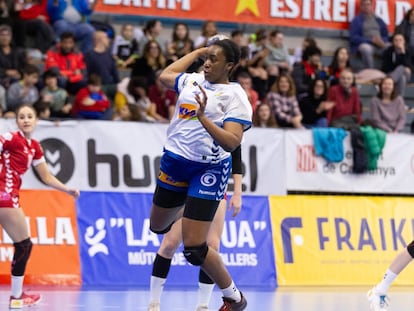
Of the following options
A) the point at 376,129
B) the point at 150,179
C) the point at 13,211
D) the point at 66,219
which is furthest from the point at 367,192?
the point at 13,211

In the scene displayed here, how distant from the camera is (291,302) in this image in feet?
42.0

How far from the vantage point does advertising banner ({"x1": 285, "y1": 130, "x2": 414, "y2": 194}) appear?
58.4 feet

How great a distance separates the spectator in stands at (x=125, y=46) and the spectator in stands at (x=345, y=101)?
372 centimetres

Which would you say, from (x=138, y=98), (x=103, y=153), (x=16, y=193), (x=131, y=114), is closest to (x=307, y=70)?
(x=138, y=98)

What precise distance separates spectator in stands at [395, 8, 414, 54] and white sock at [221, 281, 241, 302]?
13.0 metres

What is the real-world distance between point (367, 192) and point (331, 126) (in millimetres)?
1462

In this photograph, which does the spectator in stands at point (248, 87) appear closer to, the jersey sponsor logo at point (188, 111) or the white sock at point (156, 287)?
the white sock at point (156, 287)

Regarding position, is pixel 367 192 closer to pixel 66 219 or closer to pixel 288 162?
pixel 288 162

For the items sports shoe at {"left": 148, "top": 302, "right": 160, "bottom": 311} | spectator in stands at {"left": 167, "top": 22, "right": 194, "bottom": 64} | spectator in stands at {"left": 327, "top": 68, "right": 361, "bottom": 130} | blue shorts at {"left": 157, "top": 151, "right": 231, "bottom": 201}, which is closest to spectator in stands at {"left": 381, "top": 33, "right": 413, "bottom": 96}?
spectator in stands at {"left": 327, "top": 68, "right": 361, "bottom": 130}

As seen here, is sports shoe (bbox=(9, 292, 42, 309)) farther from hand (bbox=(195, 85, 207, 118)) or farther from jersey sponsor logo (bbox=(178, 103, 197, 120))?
hand (bbox=(195, 85, 207, 118))

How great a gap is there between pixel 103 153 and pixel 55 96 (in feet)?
4.41

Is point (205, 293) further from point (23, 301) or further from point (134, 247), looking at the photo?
point (134, 247)

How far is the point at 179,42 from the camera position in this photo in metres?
19.3

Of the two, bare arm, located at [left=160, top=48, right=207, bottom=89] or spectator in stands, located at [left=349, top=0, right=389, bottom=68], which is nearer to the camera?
bare arm, located at [left=160, top=48, right=207, bottom=89]
